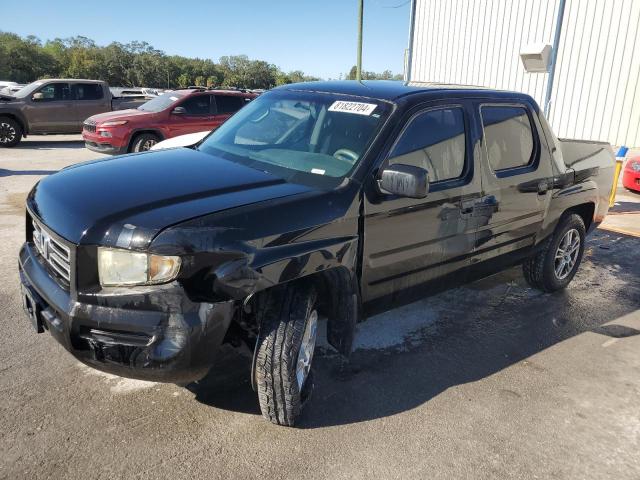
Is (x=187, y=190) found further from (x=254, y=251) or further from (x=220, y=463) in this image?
(x=220, y=463)

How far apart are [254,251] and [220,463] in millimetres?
1054

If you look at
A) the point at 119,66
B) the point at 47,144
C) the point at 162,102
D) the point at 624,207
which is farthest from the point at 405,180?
the point at 119,66

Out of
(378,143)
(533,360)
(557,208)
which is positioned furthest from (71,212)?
(557,208)

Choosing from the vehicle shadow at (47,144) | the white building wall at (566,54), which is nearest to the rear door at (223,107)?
the vehicle shadow at (47,144)

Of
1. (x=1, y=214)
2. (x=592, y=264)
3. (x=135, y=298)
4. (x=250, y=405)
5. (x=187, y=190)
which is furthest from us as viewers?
(x=1, y=214)

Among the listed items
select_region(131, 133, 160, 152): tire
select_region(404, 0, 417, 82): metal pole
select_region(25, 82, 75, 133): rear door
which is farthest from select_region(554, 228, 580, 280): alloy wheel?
select_region(404, 0, 417, 82): metal pole

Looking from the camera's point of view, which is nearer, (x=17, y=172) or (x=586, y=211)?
(x=586, y=211)

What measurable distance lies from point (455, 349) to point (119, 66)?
76456 mm

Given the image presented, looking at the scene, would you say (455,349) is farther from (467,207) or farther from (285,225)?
(285,225)

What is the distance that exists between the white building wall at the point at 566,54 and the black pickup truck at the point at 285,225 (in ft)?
38.9

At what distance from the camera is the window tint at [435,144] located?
326cm

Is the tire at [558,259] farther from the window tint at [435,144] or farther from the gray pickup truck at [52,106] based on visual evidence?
the gray pickup truck at [52,106]

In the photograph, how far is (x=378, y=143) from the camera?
3109 mm

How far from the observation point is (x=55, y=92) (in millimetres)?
14328
